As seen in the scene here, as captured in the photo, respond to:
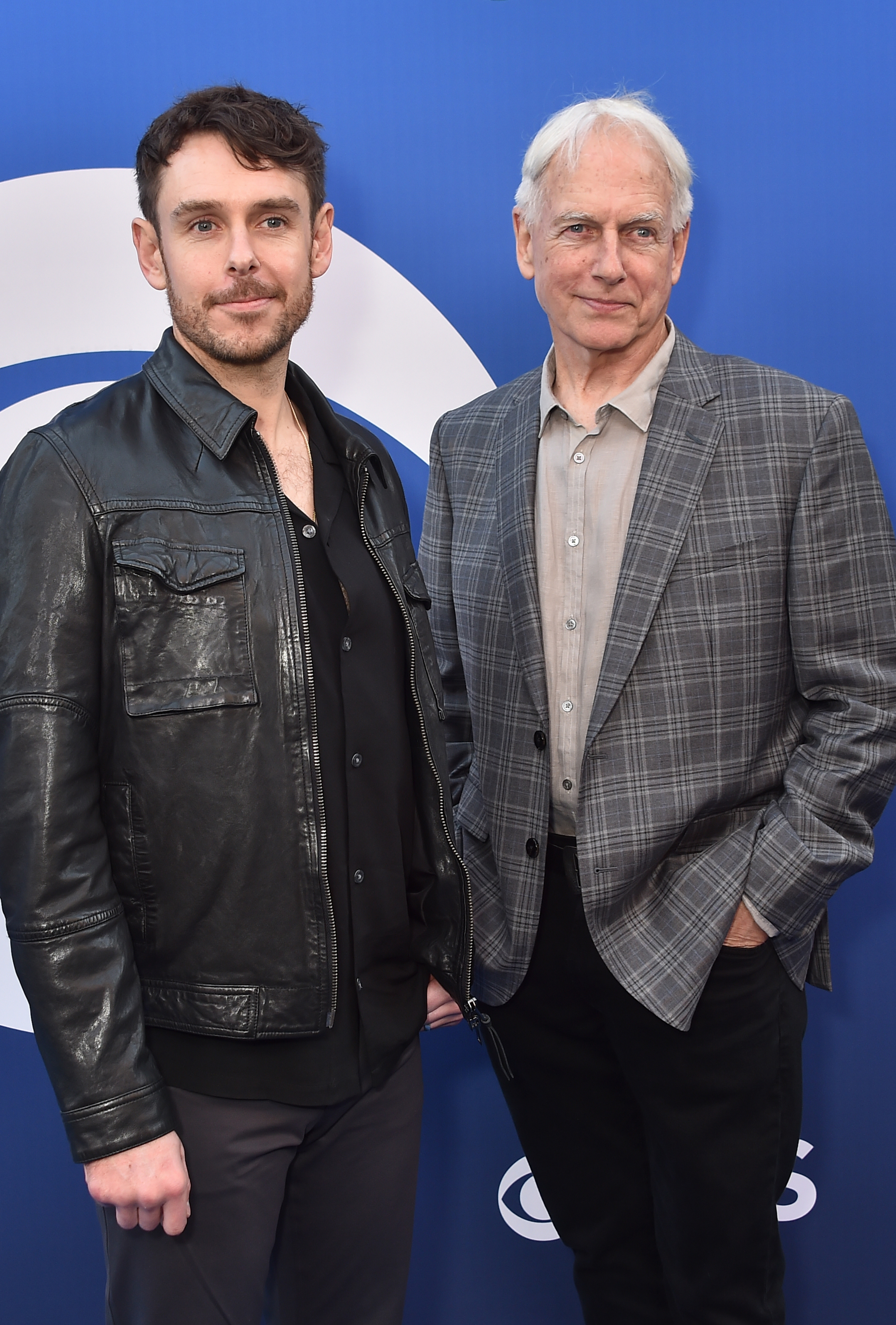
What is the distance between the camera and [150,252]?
1.60 meters

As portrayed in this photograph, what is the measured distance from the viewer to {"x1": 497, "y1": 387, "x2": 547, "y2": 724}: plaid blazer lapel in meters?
1.85

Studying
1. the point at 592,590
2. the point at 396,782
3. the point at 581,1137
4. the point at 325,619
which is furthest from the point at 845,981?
the point at 325,619

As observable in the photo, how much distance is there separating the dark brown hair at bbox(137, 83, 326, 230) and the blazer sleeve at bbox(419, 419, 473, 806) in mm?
661

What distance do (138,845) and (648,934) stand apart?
2.70 feet

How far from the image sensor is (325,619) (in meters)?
1.54

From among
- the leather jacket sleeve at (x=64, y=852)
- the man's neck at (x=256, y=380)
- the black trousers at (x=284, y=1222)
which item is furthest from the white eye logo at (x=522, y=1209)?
the man's neck at (x=256, y=380)

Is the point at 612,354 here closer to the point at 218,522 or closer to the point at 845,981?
the point at 218,522

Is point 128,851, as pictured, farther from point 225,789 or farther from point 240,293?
point 240,293

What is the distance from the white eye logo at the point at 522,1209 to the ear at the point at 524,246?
1.85 metres

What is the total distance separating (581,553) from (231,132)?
2.68 ft

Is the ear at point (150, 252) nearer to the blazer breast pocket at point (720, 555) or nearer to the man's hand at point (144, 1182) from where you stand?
the blazer breast pocket at point (720, 555)

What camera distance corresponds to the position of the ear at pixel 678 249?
1.88m

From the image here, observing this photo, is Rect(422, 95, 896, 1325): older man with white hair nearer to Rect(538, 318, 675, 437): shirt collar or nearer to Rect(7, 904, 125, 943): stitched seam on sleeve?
Rect(538, 318, 675, 437): shirt collar

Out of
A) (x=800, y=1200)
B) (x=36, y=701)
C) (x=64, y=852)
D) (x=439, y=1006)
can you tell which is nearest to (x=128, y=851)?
(x=64, y=852)
